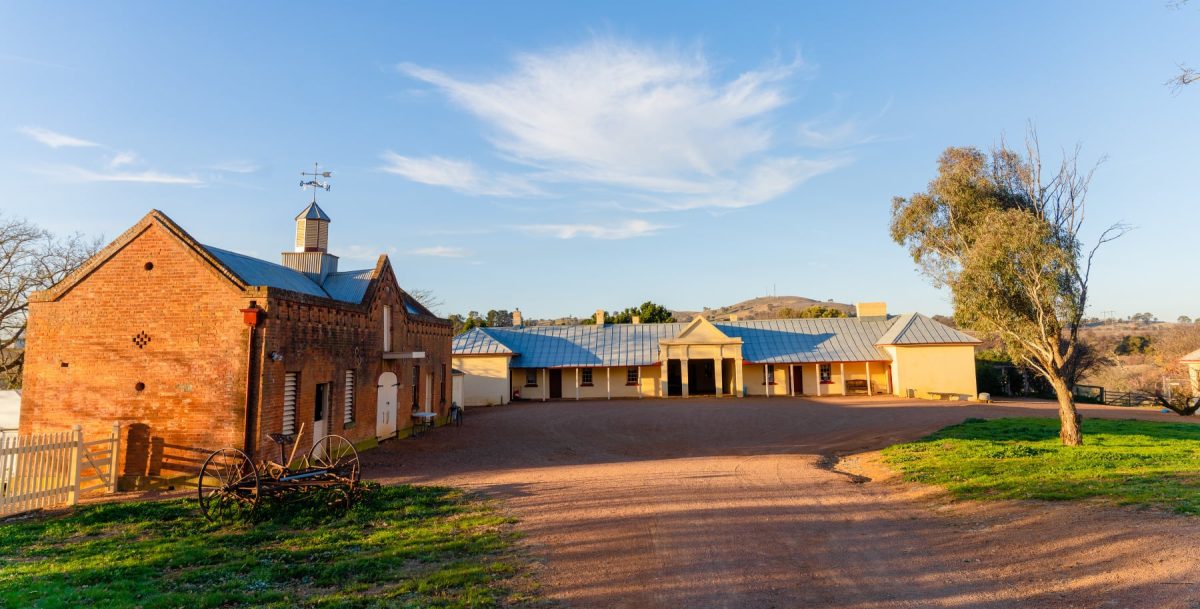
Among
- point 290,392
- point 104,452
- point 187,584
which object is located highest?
point 290,392

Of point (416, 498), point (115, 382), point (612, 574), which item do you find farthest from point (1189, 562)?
point (115, 382)

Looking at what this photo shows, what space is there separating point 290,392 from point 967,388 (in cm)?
3384

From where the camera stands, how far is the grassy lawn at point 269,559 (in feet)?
20.3

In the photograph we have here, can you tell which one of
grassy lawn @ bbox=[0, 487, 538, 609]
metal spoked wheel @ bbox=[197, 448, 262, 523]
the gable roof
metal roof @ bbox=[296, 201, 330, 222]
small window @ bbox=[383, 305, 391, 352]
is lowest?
grassy lawn @ bbox=[0, 487, 538, 609]

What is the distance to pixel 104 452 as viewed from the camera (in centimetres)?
1190

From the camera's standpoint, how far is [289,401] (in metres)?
13.6

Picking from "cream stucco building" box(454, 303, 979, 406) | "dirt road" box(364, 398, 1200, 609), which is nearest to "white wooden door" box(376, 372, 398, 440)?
"dirt road" box(364, 398, 1200, 609)

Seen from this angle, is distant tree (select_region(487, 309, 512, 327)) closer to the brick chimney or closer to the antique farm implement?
the brick chimney

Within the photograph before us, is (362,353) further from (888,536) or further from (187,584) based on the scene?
(888,536)

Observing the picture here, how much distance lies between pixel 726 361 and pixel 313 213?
25.0m

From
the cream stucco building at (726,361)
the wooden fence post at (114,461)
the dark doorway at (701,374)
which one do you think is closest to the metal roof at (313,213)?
the wooden fence post at (114,461)

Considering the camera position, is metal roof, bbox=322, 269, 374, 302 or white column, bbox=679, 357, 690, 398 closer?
metal roof, bbox=322, 269, 374, 302

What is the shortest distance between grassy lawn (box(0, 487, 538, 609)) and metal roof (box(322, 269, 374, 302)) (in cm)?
941

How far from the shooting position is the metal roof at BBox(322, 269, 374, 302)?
62.5 feet
